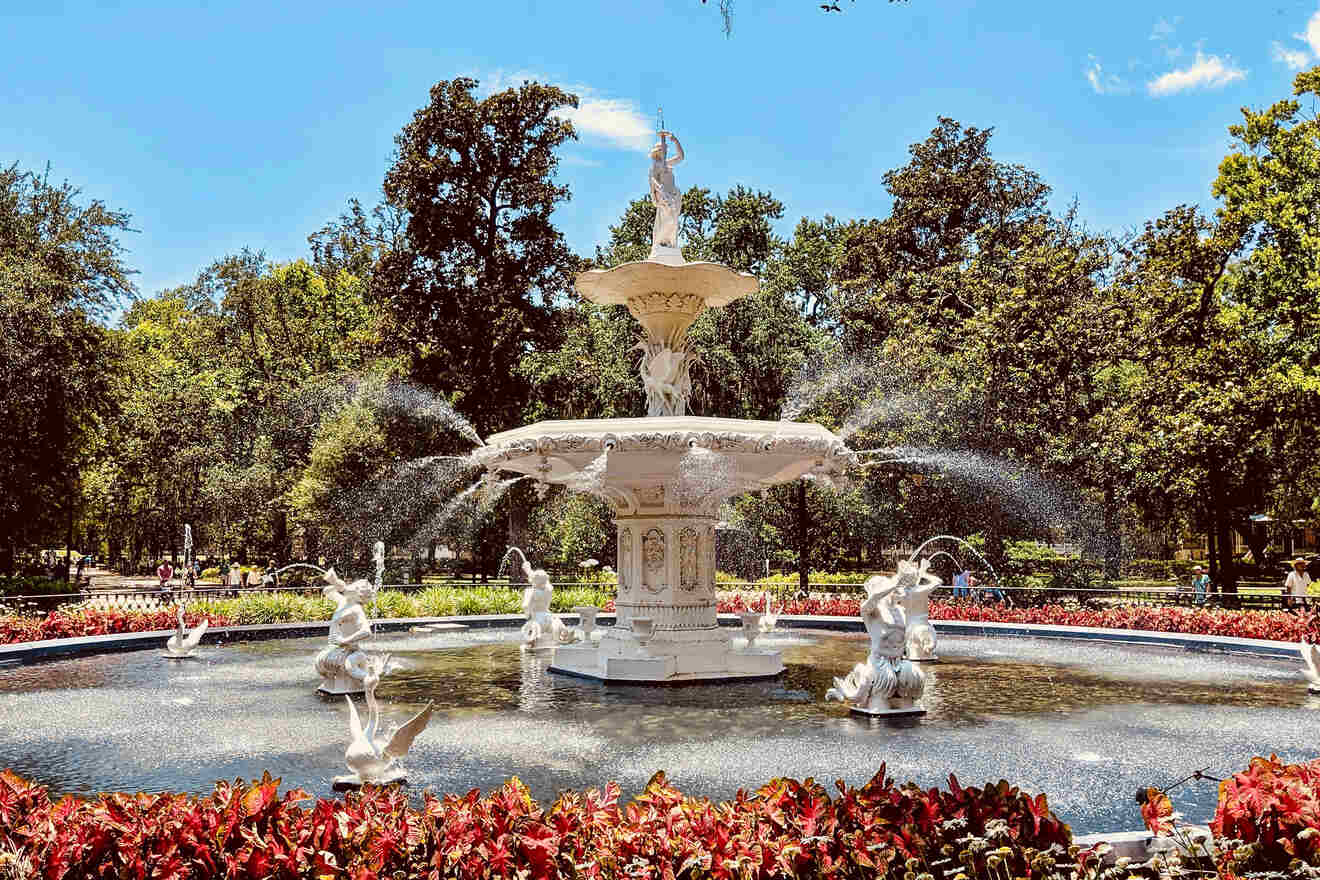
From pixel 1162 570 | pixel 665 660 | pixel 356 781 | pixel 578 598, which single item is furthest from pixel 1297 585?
pixel 1162 570

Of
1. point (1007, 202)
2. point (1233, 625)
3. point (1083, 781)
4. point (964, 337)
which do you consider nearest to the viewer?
point (1083, 781)

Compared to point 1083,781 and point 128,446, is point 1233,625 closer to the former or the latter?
point 1083,781

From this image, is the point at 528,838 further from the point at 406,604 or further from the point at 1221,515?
the point at 1221,515

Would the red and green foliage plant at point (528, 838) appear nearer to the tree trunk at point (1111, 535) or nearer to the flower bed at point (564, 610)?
the flower bed at point (564, 610)

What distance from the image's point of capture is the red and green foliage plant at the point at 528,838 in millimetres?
4852

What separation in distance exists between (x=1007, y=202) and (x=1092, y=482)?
48.3ft

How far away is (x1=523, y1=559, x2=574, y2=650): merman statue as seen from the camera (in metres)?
15.6

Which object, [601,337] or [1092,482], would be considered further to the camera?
[601,337]

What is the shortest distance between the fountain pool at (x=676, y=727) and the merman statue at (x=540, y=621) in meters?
1.17

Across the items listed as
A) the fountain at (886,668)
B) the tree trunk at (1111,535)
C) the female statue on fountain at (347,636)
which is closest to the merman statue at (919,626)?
the fountain at (886,668)

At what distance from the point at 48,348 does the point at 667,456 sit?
63.7 ft

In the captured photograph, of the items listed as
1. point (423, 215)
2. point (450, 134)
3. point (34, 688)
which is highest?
point (450, 134)

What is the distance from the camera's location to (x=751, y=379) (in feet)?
127

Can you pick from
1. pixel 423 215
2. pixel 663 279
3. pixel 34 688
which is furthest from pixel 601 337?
pixel 34 688
